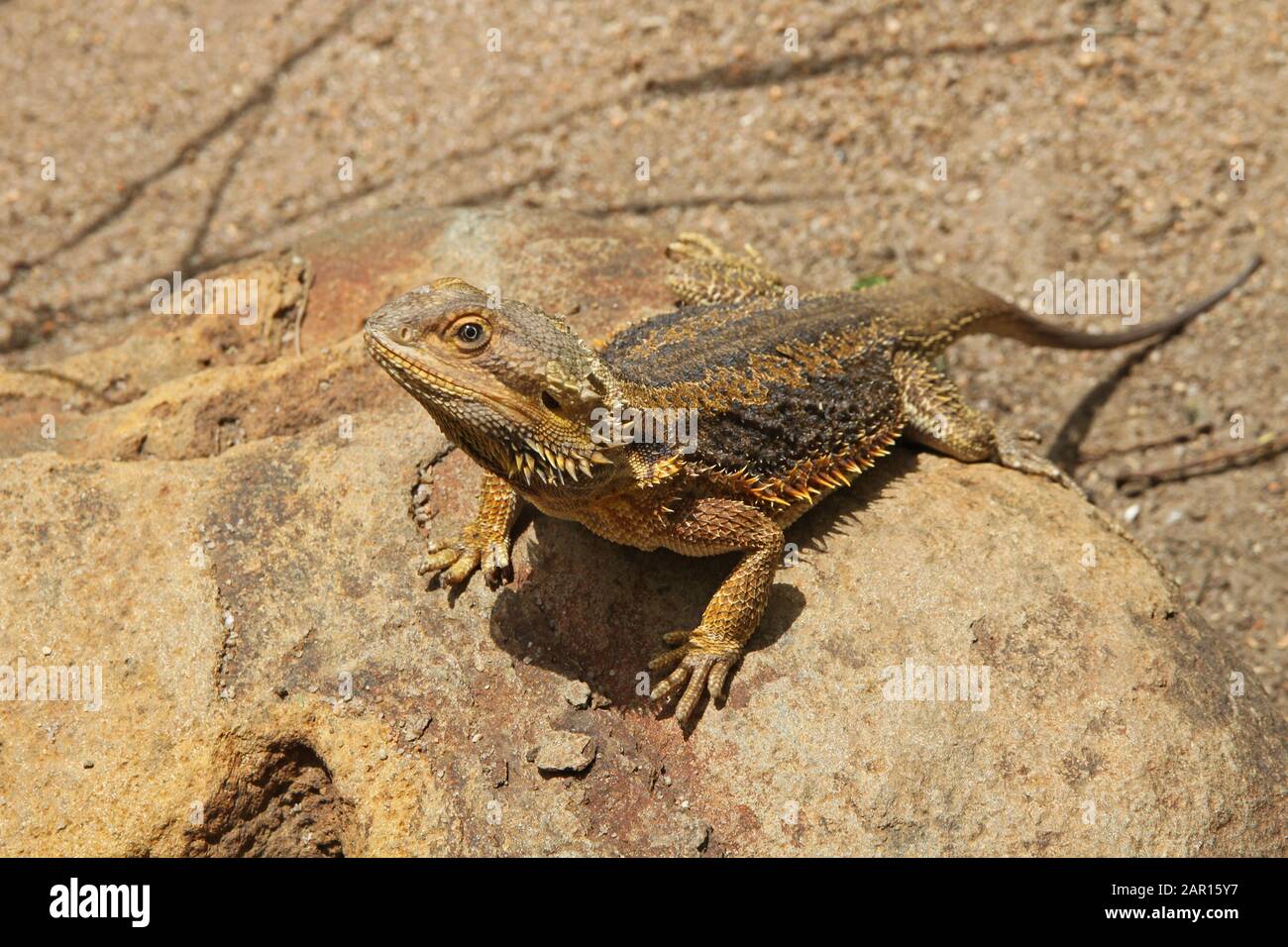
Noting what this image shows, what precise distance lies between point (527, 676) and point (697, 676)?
0.65 meters

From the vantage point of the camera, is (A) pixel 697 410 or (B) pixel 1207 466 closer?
(A) pixel 697 410

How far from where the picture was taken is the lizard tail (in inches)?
239

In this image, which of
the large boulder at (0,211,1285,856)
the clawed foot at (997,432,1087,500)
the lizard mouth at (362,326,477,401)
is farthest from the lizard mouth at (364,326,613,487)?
the clawed foot at (997,432,1087,500)

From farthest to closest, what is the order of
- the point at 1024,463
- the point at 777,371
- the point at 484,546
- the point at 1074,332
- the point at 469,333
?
the point at 1074,332 → the point at 1024,463 → the point at 777,371 → the point at 484,546 → the point at 469,333

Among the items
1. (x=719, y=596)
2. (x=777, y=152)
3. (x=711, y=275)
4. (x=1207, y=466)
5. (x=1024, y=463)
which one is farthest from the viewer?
(x=777, y=152)

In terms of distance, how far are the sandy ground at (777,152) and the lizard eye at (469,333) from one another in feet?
13.2

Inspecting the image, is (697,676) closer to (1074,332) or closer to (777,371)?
(777,371)

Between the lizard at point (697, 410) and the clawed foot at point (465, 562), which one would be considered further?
the clawed foot at point (465, 562)

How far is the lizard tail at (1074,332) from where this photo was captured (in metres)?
6.07

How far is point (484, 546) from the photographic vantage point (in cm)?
449

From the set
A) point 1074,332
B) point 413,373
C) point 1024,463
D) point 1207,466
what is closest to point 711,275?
point 1024,463

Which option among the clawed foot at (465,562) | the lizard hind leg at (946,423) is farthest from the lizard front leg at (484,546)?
the lizard hind leg at (946,423)

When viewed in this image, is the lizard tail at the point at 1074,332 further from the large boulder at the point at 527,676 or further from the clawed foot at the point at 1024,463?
the large boulder at the point at 527,676

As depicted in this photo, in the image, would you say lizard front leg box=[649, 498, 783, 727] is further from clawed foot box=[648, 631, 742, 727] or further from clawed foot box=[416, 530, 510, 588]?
clawed foot box=[416, 530, 510, 588]
